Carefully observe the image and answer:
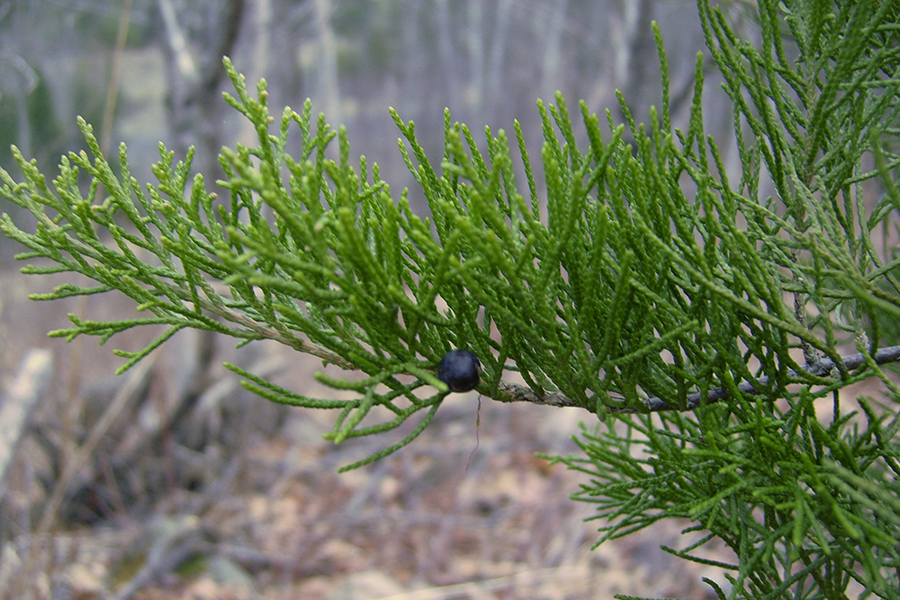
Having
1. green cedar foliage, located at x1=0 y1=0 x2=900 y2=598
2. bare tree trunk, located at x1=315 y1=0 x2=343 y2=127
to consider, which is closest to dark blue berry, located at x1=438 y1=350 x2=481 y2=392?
green cedar foliage, located at x1=0 y1=0 x2=900 y2=598

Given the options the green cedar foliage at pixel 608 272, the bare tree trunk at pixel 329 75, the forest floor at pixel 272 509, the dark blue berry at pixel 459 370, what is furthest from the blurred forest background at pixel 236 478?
the bare tree trunk at pixel 329 75

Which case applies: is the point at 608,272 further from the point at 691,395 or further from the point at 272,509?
the point at 272,509

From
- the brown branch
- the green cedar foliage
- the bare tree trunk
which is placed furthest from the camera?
the bare tree trunk

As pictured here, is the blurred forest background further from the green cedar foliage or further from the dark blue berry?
the dark blue berry

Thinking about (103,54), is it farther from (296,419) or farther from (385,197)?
(385,197)

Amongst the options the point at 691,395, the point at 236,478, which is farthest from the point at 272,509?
the point at 691,395
